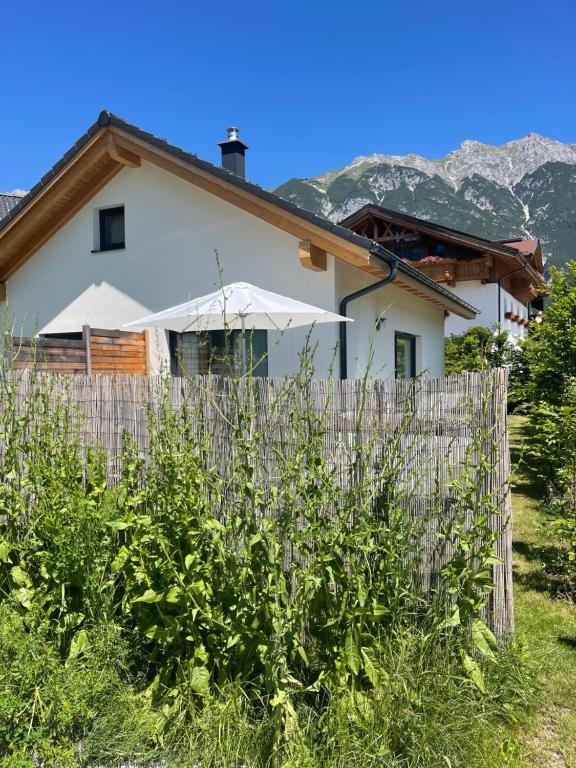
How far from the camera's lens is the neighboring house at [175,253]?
773 cm

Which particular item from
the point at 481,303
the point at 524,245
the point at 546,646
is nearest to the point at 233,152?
the point at 546,646

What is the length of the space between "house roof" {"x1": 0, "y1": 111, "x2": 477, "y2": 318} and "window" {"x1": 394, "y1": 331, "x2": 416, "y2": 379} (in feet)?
3.17

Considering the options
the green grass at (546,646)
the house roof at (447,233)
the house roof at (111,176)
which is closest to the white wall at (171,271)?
the house roof at (111,176)

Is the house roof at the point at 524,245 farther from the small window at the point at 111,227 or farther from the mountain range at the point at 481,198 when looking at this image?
the mountain range at the point at 481,198

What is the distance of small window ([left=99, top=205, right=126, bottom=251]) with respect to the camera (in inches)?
393

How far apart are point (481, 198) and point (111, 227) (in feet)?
439

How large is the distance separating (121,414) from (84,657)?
210 centimetres

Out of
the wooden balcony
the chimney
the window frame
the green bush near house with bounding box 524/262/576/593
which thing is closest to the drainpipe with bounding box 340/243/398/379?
the green bush near house with bounding box 524/262/576/593

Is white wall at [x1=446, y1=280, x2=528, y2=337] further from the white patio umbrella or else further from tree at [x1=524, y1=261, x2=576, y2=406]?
the white patio umbrella

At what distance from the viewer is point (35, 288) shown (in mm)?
10586

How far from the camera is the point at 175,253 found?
909cm

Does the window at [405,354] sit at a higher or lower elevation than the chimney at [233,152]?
lower

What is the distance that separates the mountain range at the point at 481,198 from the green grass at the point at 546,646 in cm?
7916

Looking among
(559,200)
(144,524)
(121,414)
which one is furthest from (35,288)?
(559,200)
